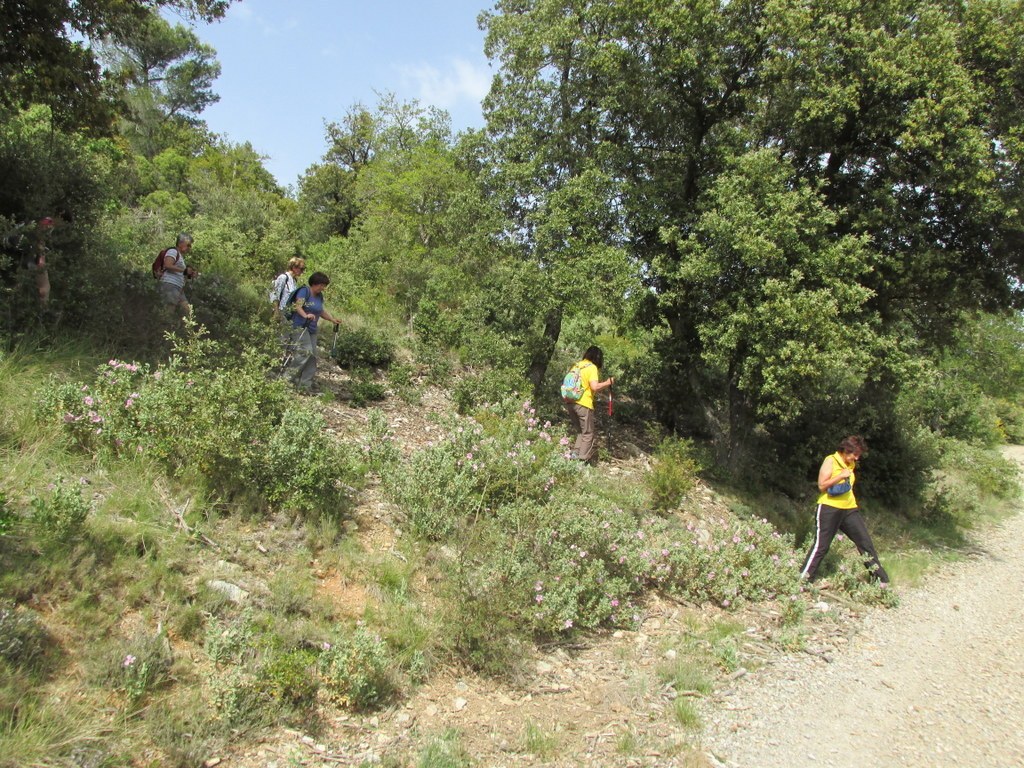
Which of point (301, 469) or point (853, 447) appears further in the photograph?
point (853, 447)

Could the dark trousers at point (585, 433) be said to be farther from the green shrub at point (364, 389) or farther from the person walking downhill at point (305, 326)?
the person walking downhill at point (305, 326)

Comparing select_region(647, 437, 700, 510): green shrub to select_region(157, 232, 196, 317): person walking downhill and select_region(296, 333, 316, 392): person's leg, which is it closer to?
select_region(296, 333, 316, 392): person's leg

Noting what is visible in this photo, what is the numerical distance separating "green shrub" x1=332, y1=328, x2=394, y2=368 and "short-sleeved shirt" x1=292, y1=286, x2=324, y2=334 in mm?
2421

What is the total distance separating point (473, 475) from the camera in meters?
6.79

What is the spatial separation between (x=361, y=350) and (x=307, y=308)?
2.85m

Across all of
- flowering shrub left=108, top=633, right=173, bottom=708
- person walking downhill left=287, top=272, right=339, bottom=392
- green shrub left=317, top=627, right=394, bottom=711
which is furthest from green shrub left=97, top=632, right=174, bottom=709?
person walking downhill left=287, top=272, right=339, bottom=392

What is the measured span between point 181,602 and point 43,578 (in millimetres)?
784

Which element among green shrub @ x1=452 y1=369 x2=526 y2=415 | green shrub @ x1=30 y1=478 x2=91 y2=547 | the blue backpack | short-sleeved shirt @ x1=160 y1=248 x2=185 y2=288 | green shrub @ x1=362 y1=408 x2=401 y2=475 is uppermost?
short-sleeved shirt @ x1=160 y1=248 x2=185 y2=288

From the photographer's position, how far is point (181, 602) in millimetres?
4227

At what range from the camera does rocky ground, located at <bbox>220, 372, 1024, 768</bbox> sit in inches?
160

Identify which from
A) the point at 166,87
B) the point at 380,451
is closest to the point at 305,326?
the point at 380,451

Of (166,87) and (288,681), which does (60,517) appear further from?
(166,87)

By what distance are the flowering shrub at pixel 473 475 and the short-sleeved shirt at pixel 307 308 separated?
211 centimetres

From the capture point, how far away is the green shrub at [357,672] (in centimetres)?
410
